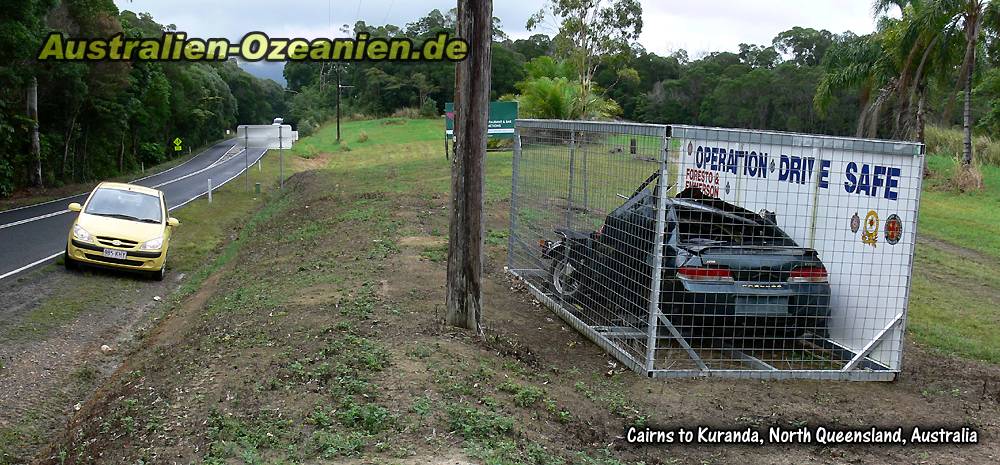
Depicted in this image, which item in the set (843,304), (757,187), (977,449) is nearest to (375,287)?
(757,187)

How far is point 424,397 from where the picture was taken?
610 cm

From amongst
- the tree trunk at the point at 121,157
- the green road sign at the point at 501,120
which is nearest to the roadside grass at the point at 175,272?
the green road sign at the point at 501,120

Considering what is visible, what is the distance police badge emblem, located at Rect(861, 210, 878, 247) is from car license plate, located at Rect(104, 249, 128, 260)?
11087mm

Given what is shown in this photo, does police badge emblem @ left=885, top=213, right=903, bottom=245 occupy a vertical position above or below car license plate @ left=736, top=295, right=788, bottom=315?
above

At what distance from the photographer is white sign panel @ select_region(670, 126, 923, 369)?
7.66 meters

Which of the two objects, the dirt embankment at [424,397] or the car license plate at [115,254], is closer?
the dirt embankment at [424,397]

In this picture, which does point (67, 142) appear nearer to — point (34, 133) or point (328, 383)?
point (34, 133)

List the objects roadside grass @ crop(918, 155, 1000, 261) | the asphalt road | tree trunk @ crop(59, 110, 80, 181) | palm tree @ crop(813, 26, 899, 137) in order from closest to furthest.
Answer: the asphalt road, roadside grass @ crop(918, 155, 1000, 261), palm tree @ crop(813, 26, 899, 137), tree trunk @ crop(59, 110, 80, 181)

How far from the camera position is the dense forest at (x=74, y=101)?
24797mm

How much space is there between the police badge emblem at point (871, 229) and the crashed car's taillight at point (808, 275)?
483mm

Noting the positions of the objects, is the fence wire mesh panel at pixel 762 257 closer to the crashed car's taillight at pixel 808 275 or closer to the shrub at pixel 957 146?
the crashed car's taillight at pixel 808 275

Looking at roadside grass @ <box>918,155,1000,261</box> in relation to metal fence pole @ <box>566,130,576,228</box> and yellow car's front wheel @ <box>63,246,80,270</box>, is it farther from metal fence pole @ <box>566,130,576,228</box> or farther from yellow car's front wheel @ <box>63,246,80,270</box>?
yellow car's front wheel @ <box>63,246,80,270</box>

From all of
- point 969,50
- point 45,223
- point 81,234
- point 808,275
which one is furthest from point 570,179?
point 969,50

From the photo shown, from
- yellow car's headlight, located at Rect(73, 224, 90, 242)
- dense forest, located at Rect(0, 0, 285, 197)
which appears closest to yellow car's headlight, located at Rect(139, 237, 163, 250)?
yellow car's headlight, located at Rect(73, 224, 90, 242)
